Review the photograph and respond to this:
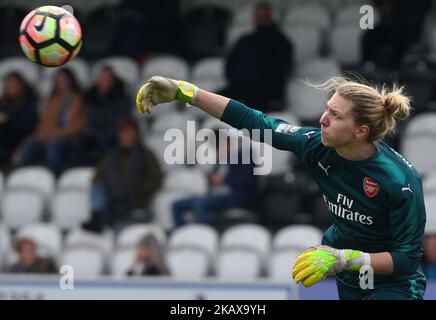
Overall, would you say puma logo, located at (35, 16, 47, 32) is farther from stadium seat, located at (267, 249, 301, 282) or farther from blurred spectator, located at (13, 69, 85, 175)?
blurred spectator, located at (13, 69, 85, 175)

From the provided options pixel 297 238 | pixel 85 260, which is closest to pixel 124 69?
pixel 85 260

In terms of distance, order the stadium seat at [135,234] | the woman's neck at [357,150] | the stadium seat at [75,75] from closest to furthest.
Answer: the woman's neck at [357,150]
the stadium seat at [135,234]
the stadium seat at [75,75]

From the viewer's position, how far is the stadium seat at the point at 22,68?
13391 mm

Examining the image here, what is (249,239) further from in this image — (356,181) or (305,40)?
(356,181)

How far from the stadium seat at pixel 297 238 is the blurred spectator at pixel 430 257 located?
3.07 ft

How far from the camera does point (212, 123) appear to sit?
38.3 ft

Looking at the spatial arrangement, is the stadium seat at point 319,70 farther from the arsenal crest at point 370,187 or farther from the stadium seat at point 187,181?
the arsenal crest at point 370,187

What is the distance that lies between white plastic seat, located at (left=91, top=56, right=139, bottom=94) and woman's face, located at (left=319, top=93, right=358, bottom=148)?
7.17 metres

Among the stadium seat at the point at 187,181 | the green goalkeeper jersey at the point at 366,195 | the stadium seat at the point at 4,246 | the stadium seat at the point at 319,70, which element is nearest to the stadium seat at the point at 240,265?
the stadium seat at the point at 187,181

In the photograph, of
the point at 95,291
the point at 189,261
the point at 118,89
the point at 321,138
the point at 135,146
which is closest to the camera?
the point at 321,138

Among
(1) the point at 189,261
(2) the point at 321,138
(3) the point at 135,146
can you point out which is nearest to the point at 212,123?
(3) the point at 135,146

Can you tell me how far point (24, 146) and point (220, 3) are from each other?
124 inches
